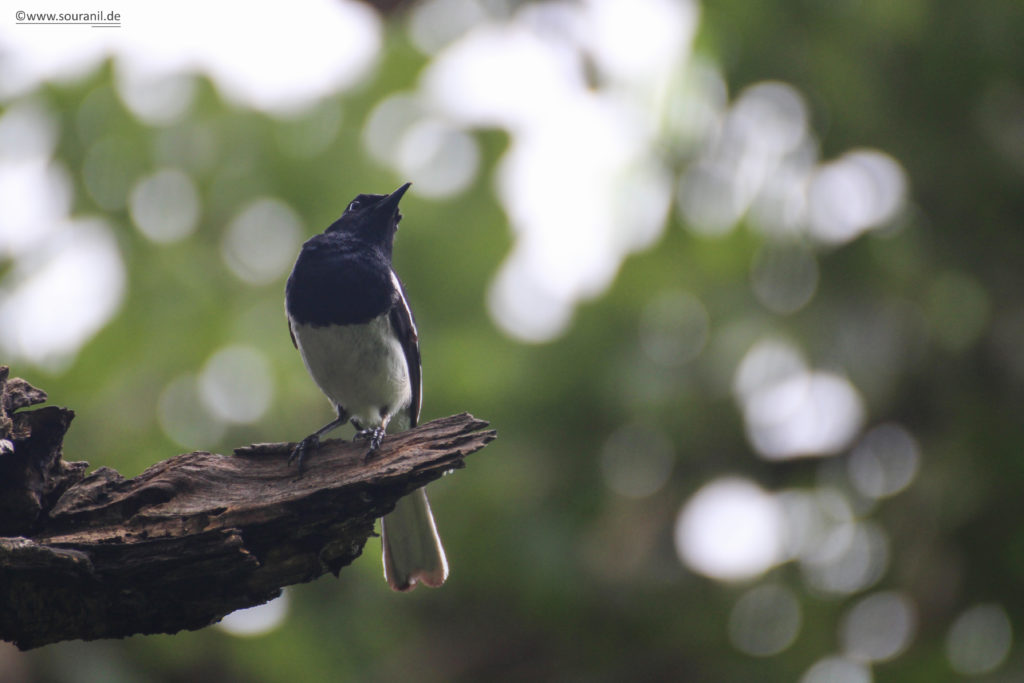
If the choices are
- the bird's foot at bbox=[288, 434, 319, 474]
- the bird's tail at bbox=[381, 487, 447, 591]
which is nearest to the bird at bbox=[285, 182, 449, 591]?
the bird's tail at bbox=[381, 487, 447, 591]

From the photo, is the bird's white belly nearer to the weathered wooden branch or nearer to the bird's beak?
the bird's beak

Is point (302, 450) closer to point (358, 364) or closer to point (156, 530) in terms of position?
point (156, 530)

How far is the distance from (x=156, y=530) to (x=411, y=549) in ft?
6.47

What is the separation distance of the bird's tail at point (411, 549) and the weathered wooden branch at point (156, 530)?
1599 millimetres

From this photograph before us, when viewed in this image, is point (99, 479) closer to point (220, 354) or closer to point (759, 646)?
point (220, 354)

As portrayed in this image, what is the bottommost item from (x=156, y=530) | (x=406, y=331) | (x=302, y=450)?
(x=156, y=530)

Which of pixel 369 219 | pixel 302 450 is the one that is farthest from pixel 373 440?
pixel 369 219

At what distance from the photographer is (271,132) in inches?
301

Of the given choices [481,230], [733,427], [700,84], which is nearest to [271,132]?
[481,230]

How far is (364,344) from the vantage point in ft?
15.7

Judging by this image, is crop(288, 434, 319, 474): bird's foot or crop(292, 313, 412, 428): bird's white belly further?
crop(292, 313, 412, 428): bird's white belly

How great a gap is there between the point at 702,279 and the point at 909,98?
7.54 ft

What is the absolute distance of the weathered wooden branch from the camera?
2.88 metres

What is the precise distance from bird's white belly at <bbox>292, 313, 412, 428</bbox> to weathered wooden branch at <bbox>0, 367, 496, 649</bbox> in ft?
5.32
